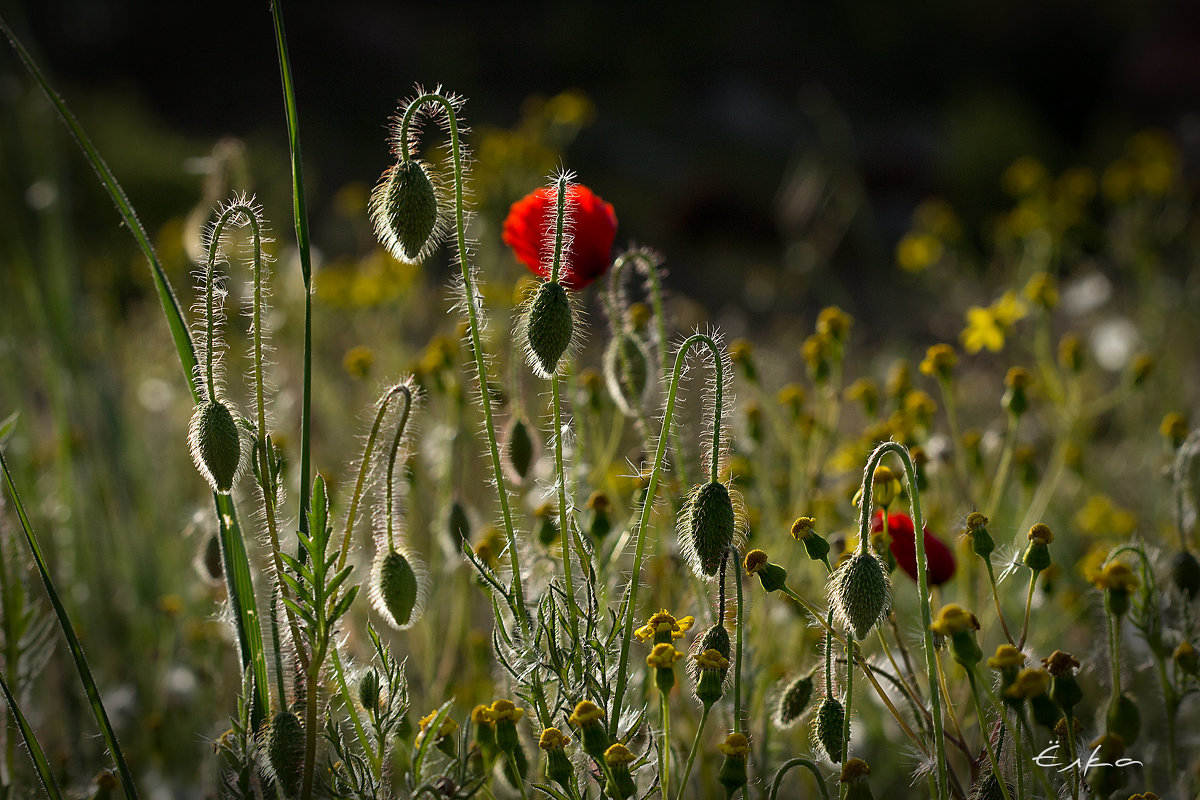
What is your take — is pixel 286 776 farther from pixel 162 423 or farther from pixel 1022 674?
pixel 162 423

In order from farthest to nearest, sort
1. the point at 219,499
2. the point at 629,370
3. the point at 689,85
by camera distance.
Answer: the point at 689,85
the point at 629,370
the point at 219,499

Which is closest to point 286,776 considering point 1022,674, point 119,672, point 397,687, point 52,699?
point 397,687

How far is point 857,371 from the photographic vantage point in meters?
4.67

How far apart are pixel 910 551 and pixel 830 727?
0.29 m

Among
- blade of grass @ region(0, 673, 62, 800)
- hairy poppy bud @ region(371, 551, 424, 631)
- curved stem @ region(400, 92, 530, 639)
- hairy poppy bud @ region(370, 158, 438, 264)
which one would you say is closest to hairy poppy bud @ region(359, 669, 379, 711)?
hairy poppy bud @ region(371, 551, 424, 631)

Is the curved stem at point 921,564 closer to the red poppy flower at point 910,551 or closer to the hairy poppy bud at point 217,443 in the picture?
the red poppy flower at point 910,551

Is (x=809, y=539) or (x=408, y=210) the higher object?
(x=408, y=210)

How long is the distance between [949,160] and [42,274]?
8.86 m

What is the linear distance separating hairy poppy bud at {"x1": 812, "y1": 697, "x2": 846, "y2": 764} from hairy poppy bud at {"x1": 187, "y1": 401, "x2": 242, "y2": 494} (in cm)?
73

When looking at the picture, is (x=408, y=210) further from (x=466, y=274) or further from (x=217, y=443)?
(x=217, y=443)

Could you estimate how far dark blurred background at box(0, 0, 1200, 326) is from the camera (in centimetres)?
935

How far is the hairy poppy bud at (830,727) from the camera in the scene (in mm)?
1164

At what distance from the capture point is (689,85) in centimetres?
1315

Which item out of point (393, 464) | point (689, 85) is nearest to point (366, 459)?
point (393, 464)
